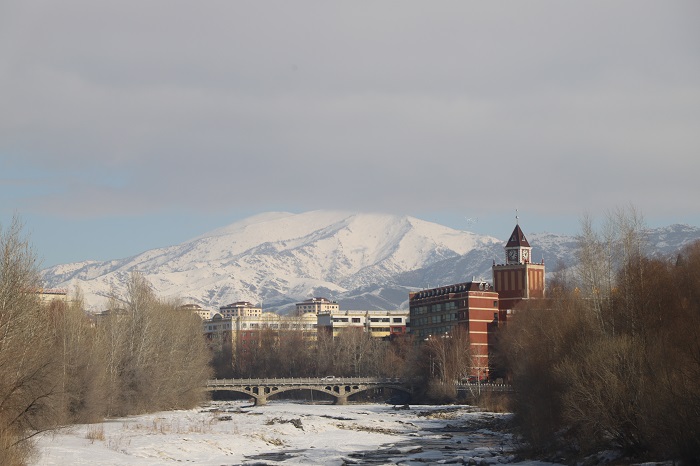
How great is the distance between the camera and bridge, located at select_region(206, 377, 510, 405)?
178m

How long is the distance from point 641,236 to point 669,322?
11626 mm

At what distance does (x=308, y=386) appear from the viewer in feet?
604

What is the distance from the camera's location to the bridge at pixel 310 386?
178 meters

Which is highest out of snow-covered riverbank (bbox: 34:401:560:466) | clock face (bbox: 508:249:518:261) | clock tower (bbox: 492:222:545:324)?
clock face (bbox: 508:249:518:261)

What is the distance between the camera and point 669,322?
6819cm

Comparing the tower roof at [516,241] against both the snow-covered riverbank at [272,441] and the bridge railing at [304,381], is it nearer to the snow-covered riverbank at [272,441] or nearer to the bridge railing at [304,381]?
the bridge railing at [304,381]

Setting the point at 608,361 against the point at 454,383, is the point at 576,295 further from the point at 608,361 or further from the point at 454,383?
the point at 454,383

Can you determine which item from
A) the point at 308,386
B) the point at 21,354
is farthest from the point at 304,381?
the point at 21,354

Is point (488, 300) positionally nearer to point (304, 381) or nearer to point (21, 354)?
point (304, 381)

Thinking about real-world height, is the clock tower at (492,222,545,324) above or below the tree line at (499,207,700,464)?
above

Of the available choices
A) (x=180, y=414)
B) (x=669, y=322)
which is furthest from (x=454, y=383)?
(x=669, y=322)

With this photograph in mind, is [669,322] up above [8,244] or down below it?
below

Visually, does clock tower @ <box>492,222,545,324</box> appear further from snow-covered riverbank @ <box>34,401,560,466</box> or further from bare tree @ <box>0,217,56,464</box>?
bare tree @ <box>0,217,56,464</box>

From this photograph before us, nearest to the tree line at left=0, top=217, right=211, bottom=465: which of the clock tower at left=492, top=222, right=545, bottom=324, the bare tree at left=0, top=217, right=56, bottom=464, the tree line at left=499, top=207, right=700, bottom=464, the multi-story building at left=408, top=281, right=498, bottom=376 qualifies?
the bare tree at left=0, top=217, right=56, bottom=464
